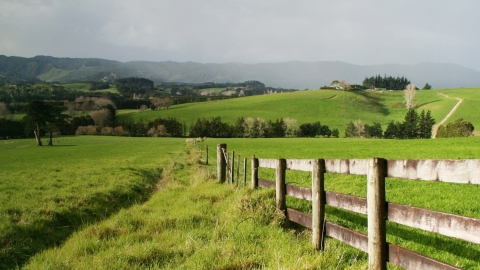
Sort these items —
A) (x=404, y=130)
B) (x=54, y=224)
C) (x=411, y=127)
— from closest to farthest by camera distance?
1. (x=54, y=224)
2. (x=411, y=127)
3. (x=404, y=130)

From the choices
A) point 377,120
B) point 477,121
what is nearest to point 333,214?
point 477,121

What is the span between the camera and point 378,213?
187 inches

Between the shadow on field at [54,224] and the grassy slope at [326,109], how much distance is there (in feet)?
358

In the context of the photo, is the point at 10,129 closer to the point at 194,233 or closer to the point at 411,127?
the point at 194,233

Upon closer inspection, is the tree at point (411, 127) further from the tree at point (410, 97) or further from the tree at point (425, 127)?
the tree at point (410, 97)

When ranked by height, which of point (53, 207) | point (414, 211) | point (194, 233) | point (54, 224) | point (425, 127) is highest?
point (414, 211)

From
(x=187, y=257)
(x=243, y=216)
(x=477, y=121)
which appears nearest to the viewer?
(x=187, y=257)

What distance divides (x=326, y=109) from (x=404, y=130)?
38138 mm

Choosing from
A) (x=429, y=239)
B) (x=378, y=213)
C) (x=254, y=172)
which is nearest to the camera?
(x=378, y=213)

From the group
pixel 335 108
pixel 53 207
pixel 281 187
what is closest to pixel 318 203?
pixel 281 187

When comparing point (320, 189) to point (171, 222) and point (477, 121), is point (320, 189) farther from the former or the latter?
point (477, 121)

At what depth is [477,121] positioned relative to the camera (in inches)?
4112

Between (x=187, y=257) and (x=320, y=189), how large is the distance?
2.77 meters

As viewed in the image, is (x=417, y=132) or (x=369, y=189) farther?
(x=417, y=132)
